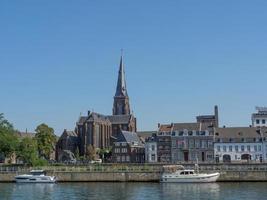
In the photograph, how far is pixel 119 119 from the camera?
166500mm

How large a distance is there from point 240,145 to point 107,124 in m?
57.4

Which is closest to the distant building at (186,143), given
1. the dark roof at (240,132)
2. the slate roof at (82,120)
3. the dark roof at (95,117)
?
the dark roof at (240,132)

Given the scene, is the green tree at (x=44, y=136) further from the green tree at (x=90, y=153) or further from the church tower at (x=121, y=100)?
the church tower at (x=121, y=100)

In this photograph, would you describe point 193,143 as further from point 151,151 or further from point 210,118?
point 210,118

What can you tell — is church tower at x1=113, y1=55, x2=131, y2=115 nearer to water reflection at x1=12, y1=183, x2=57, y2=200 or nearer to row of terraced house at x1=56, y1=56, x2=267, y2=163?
row of terraced house at x1=56, y1=56, x2=267, y2=163

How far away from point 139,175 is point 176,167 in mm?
6219

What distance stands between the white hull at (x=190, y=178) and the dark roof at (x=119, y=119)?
88.5m

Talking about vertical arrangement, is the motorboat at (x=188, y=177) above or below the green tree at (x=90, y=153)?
below

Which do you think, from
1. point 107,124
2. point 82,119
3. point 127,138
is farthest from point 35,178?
point 107,124

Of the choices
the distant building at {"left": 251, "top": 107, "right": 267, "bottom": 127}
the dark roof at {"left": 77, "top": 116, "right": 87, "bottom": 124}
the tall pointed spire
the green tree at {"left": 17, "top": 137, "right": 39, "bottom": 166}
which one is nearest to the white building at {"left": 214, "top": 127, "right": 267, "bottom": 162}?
the green tree at {"left": 17, "top": 137, "right": 39, "bottom": 166}

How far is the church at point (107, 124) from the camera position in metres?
152

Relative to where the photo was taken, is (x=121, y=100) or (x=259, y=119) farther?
(x=121, y=100)

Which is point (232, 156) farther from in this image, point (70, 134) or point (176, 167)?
point (70, 134)

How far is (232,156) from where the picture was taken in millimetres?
115062
